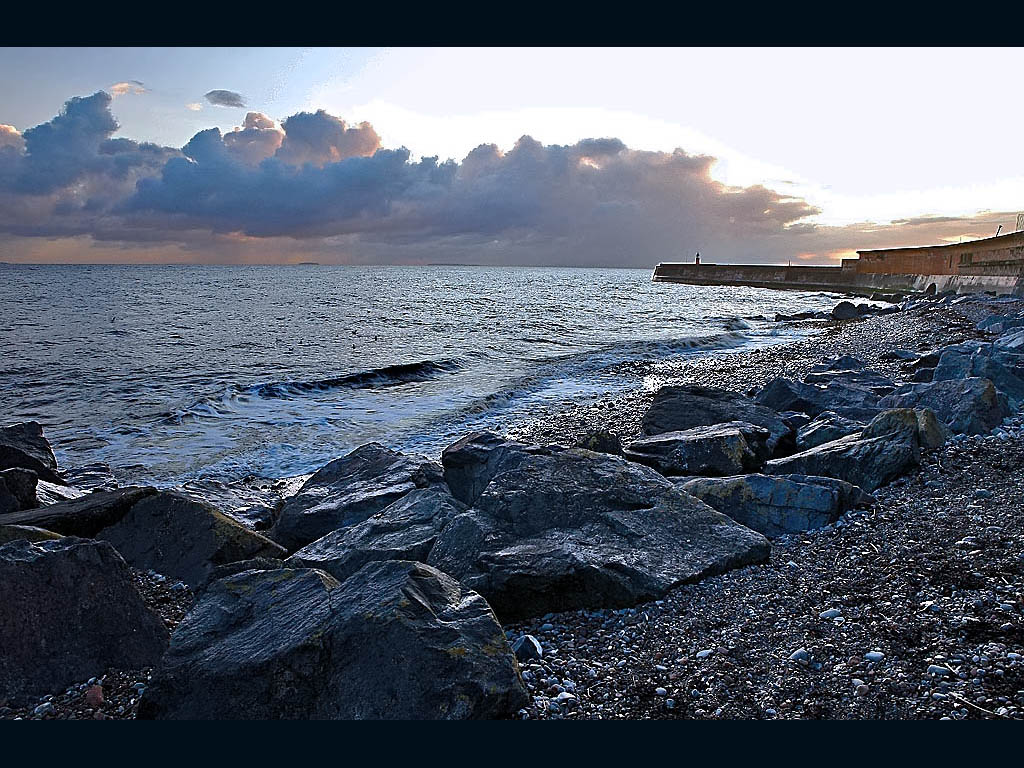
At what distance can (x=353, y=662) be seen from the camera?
3500mm

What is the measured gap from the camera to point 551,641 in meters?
4.44

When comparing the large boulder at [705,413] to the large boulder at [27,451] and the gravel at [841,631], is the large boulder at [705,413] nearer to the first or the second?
the gravel at [841,631]

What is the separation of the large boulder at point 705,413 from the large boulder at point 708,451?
2.15 feet

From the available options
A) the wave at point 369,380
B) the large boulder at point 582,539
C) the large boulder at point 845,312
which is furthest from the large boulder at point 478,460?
the large boulder at point 845,312

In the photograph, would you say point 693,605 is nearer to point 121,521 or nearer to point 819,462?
point 819,462

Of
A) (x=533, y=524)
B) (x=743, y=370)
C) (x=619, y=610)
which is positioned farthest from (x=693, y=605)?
(x=743, y=370)

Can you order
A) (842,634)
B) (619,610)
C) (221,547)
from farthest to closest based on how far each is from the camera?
(221,547) → (619,610) → (842,634)

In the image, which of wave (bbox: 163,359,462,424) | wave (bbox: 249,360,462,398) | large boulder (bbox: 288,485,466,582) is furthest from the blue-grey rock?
wave (bbox: 249,360,462,398)

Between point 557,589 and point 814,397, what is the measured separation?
329 inches

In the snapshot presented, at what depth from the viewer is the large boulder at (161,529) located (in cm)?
612

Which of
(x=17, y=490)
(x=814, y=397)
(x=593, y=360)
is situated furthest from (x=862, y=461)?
(x=593, y=360)

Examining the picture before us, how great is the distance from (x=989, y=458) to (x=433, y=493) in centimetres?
603

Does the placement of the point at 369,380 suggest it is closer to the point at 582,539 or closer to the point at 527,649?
the point at 582,539

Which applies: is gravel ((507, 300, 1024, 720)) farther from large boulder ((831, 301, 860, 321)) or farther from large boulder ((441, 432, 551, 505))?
large boulder ((831, 301, 860, 321))
